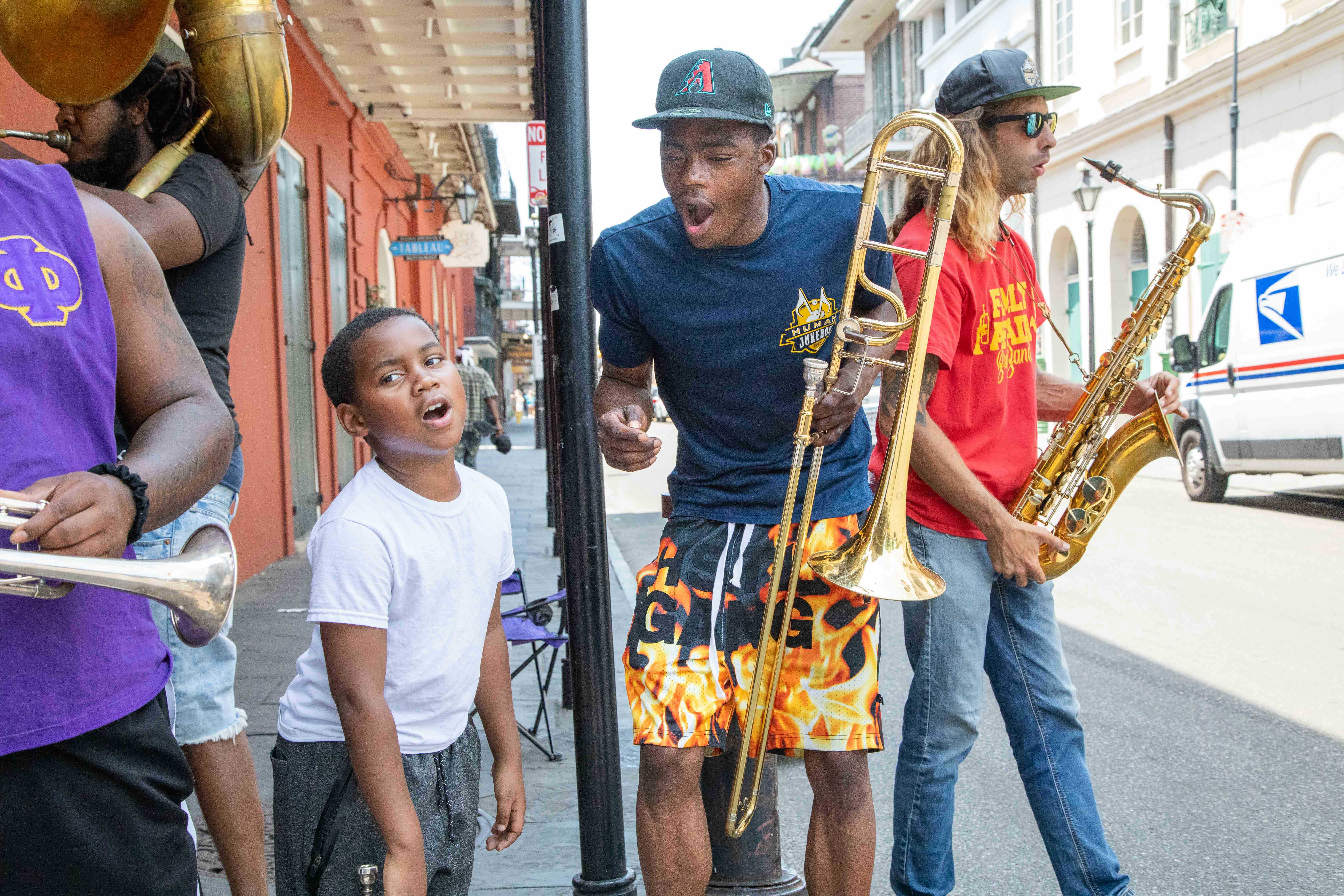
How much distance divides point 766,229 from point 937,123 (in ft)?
1.31

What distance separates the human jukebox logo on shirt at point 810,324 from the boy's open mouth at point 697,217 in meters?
0.24

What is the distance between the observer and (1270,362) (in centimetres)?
1048

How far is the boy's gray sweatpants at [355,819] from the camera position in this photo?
2.06 m

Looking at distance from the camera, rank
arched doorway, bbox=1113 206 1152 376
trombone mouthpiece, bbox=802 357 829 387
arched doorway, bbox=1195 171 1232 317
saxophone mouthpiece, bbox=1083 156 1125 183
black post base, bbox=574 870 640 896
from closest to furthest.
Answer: trombone mouthpiece, bbox=802 357 829 387, black post base, bbox=574 870 640 896, saxophone mouthpiece, bbox=1083 156 1125 183, arched doorway, bbox=1195 171 1232 317, arched doorway, bbox=1113 206 1152 376

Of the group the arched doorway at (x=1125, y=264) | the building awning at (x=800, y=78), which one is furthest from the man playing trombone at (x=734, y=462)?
the building awning at (x=800, y=78)

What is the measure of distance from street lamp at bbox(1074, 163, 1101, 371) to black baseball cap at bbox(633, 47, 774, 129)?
1670cm

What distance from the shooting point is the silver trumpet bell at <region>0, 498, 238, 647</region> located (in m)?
1.15

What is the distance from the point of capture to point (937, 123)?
7.72 ft

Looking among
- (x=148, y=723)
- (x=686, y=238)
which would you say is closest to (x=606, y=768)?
(x=686, y=238)

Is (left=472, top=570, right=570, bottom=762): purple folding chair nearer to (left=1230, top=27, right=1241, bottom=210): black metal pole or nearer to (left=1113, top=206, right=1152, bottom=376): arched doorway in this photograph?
(left=1230, top=27, right=1241, bottom=210): black metal pole

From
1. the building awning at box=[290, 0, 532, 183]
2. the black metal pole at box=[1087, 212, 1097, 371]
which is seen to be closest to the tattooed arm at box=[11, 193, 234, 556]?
the building awning at box=[290, 0, 532, 183]

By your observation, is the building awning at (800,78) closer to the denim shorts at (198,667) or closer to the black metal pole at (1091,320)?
the black metal pole at (1091,320)

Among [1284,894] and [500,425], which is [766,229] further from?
[500,425]

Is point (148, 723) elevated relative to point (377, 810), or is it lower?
elevated
